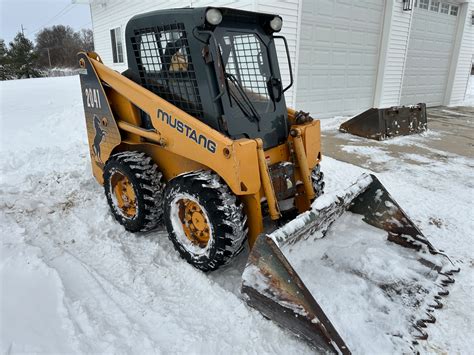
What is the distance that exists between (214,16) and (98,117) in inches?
74.8

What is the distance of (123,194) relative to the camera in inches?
146

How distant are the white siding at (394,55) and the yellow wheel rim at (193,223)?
9853 millimetres

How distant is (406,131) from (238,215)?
7039mm

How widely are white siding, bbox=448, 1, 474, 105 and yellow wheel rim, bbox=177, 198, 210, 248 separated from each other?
15.0 metres

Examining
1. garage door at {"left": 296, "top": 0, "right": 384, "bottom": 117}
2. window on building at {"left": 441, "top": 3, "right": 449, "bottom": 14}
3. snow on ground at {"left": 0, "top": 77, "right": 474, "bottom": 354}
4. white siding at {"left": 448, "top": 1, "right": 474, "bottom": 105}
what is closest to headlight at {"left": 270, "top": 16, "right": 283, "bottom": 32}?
snow on ground at {"left": 0, "top": 77, "right": 474, "bottom": 354}

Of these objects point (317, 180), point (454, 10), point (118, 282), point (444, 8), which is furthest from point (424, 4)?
point (118, 282)

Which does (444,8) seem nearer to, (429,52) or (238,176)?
(429,52)

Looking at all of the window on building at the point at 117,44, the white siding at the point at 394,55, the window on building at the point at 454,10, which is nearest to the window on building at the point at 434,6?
the window on building at the point at 454,10

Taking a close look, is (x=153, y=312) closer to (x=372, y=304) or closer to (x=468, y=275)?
(x=372, y=304)

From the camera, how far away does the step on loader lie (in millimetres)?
2363

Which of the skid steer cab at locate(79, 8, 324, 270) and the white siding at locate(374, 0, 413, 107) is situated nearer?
the skid steer cab at locate(79, 8, 324, 270)

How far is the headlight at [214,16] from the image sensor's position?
8.57ft

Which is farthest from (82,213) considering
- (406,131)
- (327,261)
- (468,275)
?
(406,131)

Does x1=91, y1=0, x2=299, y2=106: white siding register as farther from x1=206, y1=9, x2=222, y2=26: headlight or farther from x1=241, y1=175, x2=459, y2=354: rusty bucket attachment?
x1=241, y1=175, x2=459, y2=354: rusty bucket attachment
